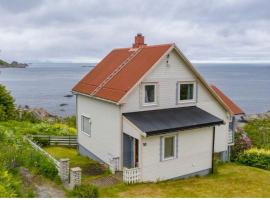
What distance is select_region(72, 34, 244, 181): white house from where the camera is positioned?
17.6 metres

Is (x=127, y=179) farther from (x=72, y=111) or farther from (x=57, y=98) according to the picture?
(x=57, y=98)

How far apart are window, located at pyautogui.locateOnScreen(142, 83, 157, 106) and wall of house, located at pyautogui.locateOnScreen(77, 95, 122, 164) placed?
1811 millimetres

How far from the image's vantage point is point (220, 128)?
2322 cm

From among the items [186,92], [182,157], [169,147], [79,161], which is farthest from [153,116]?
[79,161]

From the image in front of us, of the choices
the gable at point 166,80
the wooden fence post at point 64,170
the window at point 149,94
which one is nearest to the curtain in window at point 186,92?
the gable at point 166,80

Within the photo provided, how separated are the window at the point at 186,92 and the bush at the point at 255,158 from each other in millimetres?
6721

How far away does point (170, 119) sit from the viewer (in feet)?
60.2

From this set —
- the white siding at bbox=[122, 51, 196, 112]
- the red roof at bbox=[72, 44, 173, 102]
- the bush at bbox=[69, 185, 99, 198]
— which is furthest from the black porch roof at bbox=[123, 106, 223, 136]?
the bush at bbox=[69, 185, 99, 198]

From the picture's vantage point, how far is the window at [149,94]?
1870cm

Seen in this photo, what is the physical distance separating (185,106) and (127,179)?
6.37 m

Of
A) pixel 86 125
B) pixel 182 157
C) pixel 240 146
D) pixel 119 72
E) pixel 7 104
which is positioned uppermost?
pixel 119 72

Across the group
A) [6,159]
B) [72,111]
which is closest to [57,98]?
[72,111]

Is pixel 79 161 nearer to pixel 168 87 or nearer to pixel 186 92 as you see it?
pixel 168 87

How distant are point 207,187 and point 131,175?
4072 millimetres
